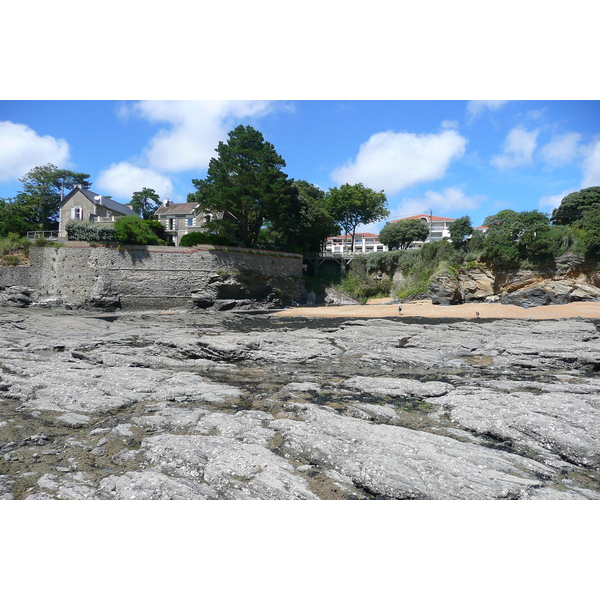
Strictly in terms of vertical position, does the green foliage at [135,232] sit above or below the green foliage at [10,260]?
above

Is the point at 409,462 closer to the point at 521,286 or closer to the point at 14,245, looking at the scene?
the point at 521,286

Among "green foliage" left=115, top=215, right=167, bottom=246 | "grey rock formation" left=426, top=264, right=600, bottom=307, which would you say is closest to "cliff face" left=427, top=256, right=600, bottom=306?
"grey rock formation" left=426, top=264, right=600, bottom=307

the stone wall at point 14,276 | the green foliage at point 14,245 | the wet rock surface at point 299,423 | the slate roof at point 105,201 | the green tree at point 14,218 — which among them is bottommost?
the wet rock surface at point 299,423

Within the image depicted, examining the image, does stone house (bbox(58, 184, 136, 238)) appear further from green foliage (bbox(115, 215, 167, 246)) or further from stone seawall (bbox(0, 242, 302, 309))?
stone seawall (bbox(0, 242, 302, 309))

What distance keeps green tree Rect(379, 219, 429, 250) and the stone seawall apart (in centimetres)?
2538

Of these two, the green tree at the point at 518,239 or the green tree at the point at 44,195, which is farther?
the green tree at the point at 44,195

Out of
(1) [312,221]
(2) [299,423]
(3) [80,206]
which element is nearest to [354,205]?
(1) [312,221]

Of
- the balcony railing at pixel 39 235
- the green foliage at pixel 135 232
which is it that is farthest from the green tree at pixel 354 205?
the balcony railing at pixel 39 235

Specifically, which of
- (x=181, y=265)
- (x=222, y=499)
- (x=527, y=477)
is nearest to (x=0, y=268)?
(x=181, y=265)

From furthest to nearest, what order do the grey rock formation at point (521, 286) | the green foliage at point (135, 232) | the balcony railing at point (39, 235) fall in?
the balcony railing at point (39, 235), the green foliage at point (135, 232), the grey rock formation at point (521, 286)

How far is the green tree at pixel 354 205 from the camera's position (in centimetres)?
4397

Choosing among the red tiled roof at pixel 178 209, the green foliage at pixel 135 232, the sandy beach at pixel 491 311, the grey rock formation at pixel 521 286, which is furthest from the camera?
the red tiled roof at pixel 178 209

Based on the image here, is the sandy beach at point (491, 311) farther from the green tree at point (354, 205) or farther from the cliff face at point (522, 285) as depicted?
the green tree at point (354, 205)

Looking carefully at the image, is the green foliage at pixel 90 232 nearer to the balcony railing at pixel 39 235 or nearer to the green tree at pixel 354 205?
the balcony railing at pixel 39 235
